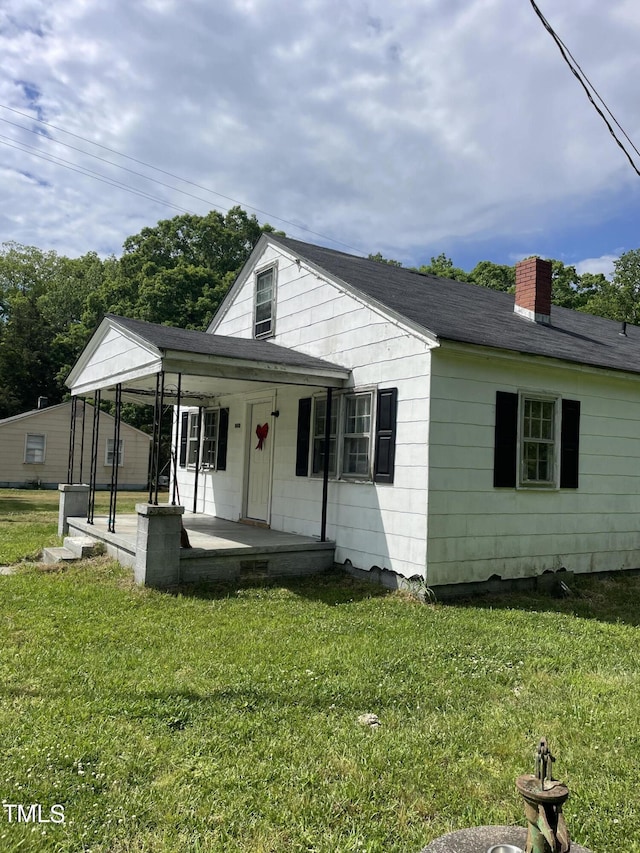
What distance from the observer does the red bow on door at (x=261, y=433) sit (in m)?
11.1

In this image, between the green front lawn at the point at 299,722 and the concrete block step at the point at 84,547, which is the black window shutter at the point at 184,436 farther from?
the green front lawn at the point at 299,722

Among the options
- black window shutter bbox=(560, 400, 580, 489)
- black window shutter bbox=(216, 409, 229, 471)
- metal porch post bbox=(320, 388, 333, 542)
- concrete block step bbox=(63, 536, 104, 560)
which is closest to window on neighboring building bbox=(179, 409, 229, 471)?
black window shutter bbox=(216, 409, 229, 471)

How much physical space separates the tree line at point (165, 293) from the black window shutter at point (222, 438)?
710 inches

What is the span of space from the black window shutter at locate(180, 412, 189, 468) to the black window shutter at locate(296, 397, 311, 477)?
16.8 feet

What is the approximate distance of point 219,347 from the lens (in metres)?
8.31

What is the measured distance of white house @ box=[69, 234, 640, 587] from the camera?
7.60 m

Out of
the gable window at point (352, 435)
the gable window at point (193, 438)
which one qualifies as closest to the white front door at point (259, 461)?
the gable window at point (352, 435)

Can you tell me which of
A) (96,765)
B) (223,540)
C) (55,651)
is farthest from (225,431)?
(96,765)

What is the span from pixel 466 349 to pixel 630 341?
22.3 ft

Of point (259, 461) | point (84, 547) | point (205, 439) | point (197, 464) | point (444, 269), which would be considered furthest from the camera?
point (444, 269)

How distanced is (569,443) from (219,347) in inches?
193

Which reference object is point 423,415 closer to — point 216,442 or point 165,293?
point 216,442

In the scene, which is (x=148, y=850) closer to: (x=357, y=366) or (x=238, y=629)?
(x=238, y=629)

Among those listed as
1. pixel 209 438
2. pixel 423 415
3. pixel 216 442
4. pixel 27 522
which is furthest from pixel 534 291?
pixel 27 522
